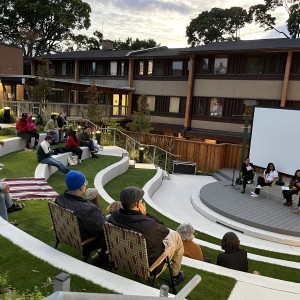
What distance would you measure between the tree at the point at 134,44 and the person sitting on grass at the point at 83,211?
178 feet

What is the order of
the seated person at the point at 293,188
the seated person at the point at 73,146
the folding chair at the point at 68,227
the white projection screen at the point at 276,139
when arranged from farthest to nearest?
the seated person at the point at 73,146 → the white projection screen at the point at 276,139 → the seated person at the point at 293,188 → the folding chair at the point at 68,227

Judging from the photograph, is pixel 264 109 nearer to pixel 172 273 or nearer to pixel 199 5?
pixel 172 273

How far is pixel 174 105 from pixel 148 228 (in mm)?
24345

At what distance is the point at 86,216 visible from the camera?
4.54m

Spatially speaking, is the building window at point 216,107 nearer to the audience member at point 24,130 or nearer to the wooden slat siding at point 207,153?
the wooden slat siding at point 207,153

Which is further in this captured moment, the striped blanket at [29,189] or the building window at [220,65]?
the building window at [220,65]

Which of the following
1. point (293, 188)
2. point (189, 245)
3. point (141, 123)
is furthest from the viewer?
point (141, 123)

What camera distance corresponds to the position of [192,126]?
86.5 feet

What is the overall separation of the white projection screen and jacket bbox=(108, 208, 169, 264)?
9.16 meters

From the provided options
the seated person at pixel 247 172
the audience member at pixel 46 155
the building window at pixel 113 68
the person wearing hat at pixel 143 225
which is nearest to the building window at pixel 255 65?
the seated person at pixel 247 172

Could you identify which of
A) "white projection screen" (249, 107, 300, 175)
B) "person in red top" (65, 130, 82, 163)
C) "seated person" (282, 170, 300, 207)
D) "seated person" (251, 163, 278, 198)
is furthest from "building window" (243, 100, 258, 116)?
"person in red top" (65, 130, 82, 163)

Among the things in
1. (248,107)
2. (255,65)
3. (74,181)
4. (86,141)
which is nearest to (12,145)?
(86,141)

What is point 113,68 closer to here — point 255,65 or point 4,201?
point 255,65

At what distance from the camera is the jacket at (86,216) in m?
4.54
